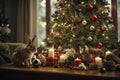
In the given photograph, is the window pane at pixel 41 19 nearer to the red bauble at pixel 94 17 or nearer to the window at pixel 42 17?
the window at pixel 42 17

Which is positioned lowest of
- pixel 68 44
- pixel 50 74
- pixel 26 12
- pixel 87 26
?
pixel 50 74

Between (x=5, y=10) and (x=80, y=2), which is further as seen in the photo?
(x=5, y=10)

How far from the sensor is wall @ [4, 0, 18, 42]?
473cm

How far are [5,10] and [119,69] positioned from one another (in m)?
3.23

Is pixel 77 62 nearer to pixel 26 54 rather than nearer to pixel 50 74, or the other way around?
pixel 50 74

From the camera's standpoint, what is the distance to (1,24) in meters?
4.15

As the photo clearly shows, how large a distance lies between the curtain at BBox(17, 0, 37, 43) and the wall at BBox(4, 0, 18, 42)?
16 centimetres

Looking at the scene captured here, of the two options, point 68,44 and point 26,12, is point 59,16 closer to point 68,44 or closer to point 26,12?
point 68,44

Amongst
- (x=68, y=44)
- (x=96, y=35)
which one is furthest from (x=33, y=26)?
(x=96, y=35)

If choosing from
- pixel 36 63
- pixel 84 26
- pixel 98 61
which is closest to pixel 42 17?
pixel 84 26

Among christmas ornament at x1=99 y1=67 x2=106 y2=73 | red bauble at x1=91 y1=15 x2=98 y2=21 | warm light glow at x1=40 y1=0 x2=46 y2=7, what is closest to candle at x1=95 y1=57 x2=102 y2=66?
christmas ornament at x1=99 y1=67 x2=106 y2=73

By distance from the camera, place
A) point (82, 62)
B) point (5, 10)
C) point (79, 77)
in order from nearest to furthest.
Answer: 1. point (79, 77)
2. point (82, 62)
3. point (5, 10)

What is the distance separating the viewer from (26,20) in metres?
4.65

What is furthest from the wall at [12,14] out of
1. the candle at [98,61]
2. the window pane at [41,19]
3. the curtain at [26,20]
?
the candle at [98,61]
